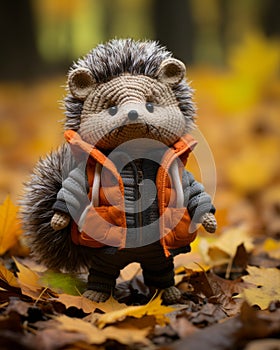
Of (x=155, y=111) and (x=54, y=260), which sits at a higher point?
(x=155, y=111)

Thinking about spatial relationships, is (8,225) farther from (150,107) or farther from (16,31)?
(16,31)

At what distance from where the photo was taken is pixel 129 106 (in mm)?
1916

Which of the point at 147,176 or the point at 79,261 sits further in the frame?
the point at 79,261

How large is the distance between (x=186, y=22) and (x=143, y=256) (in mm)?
8586

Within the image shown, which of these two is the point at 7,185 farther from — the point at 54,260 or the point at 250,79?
the point at 250,79

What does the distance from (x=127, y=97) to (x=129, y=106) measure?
49 mm

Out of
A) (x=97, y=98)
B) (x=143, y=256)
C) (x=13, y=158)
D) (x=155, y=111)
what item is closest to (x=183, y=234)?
(x=143, y=256)

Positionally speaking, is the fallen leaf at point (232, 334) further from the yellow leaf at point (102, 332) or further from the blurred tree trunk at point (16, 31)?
the blurred tree trunk at point (16, 31)

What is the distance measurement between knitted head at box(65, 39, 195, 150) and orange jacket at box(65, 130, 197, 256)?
2.0 inches

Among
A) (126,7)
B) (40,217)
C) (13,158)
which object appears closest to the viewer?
(40,217)

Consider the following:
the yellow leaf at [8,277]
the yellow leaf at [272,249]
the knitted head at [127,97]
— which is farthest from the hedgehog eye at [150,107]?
the yellow leaf at [272,249]

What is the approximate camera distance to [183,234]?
2029 millimetres

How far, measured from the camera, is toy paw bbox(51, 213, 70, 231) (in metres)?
1.99

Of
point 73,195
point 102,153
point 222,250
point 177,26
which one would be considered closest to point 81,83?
point 102,153
